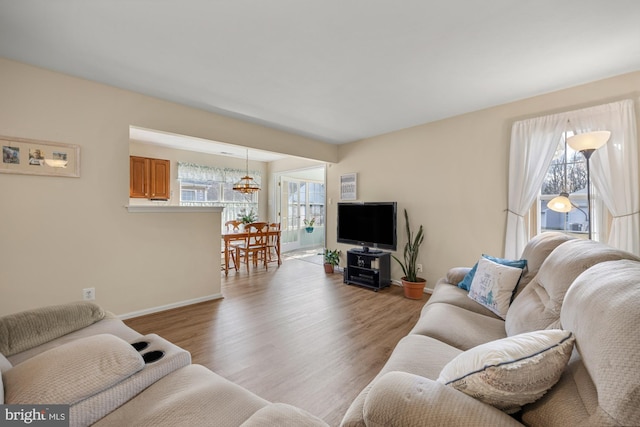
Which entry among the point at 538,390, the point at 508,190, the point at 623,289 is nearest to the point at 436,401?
the point at 538,390

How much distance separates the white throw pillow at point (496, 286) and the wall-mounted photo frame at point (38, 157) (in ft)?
12.1

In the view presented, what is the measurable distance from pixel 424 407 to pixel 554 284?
3.58 feet

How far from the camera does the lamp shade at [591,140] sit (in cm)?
212

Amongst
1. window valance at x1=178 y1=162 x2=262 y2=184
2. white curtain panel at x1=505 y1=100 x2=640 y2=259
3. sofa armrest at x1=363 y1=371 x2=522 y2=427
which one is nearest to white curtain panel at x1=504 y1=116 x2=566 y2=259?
white curtain panel at x1=505 y1=100 x2=640 y2=259

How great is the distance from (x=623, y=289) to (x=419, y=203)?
10.3 feet

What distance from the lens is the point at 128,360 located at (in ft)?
3.35

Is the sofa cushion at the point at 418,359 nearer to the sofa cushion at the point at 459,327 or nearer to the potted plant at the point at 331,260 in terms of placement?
the sofa cushion at the point at 459,327

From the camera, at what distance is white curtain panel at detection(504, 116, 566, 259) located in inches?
107

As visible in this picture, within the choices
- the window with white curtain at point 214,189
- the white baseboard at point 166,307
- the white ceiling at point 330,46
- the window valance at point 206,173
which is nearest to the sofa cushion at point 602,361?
the white ceiling at point 330,46

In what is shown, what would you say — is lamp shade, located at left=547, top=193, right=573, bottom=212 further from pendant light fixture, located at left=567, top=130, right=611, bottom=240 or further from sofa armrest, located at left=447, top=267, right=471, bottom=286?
sofa armrest, located at left=447, top=267, right=471, bottom=286

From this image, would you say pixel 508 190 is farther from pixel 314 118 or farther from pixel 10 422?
pixel 10 422

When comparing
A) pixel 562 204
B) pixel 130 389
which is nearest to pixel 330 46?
pixel 130 389

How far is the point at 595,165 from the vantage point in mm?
2473

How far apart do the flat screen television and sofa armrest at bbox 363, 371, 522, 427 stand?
3047mm
